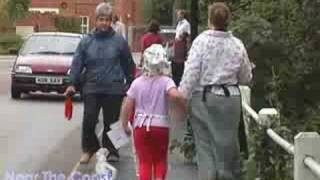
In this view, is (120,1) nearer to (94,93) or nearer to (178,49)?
(178,49)

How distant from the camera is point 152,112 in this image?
8930mm

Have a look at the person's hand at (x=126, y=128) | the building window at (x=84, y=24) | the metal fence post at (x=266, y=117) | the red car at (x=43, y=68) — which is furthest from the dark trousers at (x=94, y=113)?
the building window at (x=84, y=24)

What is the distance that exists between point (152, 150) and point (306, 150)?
2.62 meters

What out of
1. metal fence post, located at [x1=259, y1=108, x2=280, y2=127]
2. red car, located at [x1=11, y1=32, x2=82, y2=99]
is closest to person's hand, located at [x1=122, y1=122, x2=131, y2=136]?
metal fence post, located at [x1=259, y1=108, x2=280, y2=127]

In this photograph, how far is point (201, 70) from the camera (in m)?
8.75

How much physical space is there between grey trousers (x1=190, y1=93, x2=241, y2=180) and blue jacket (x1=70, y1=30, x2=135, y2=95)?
2566 millimetres

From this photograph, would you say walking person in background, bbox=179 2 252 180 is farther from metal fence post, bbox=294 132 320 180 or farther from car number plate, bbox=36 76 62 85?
car number plate, bbox=36 76 62 85

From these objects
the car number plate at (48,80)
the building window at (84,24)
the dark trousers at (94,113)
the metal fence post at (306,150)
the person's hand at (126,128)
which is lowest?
the building window at (84,24)

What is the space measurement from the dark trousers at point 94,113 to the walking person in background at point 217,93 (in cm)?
266

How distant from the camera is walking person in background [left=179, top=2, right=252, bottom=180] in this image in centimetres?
871

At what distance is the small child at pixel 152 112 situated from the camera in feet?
29.2

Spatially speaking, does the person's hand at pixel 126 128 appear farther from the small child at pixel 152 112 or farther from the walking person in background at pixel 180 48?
the walking person in background at pixel 180 48

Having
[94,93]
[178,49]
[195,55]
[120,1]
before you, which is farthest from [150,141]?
[120,1]

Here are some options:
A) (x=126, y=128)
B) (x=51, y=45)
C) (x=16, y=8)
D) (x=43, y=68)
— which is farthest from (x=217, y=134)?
(x=16, y=8)
